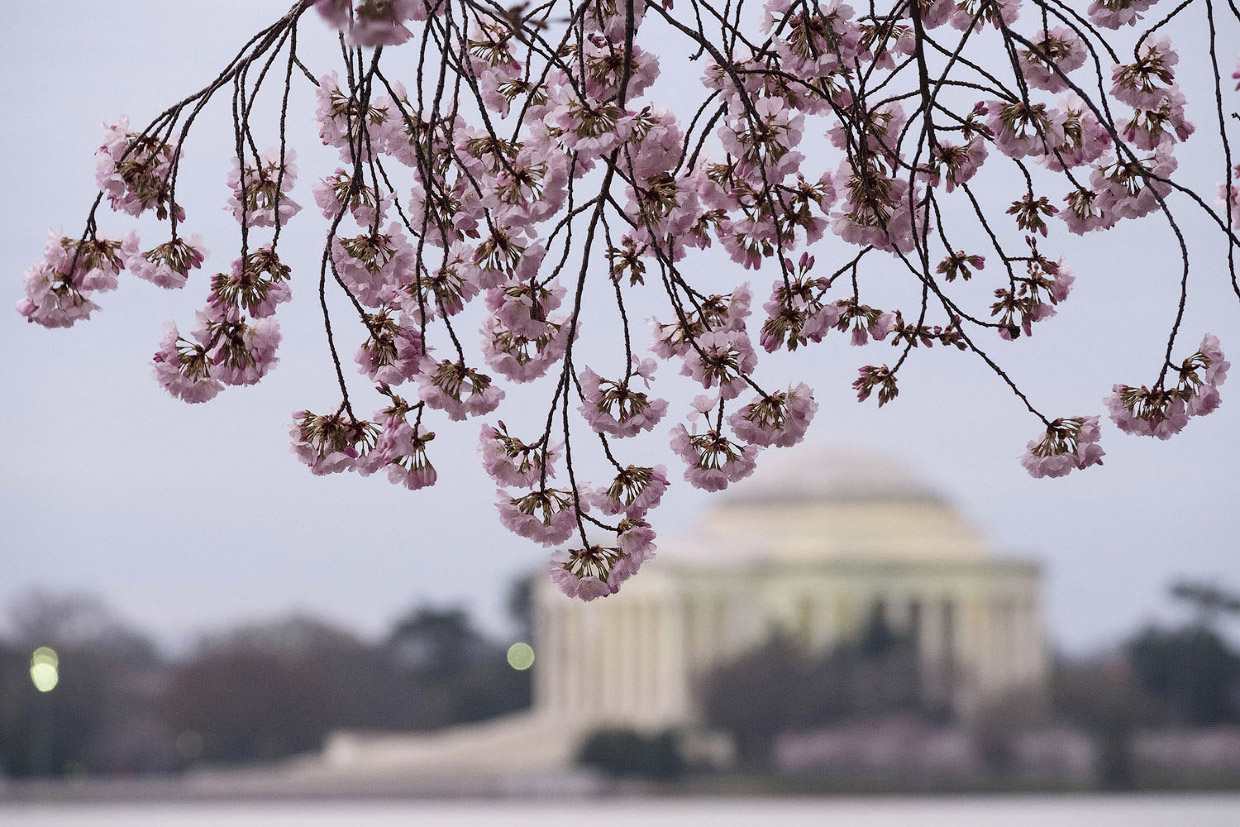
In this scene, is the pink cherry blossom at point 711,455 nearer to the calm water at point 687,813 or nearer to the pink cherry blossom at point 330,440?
the pink cherry blossom at point 330,440

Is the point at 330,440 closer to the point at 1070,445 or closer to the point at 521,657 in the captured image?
the point at 1070,445

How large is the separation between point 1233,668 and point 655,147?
30.2 m

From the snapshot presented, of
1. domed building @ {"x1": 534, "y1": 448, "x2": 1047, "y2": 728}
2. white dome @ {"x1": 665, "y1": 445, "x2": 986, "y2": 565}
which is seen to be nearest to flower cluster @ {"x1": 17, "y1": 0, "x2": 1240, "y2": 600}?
domed building @ {"x1": 534, "y1": 448, "x2": 1047, "y2": 728}

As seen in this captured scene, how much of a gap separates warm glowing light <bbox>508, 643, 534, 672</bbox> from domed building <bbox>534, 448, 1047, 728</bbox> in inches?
23.4

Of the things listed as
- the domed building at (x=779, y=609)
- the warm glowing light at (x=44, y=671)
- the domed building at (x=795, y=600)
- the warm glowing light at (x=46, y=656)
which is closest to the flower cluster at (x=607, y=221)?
the domed building at (x=779, y=609)

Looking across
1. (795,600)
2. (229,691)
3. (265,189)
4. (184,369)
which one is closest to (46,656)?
(229,691)

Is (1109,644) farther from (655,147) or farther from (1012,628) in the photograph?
(655,147)

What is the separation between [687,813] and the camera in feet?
79.8

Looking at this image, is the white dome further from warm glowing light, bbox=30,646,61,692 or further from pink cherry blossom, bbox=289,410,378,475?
pink cherry blossom, bbox=289,410,378,475

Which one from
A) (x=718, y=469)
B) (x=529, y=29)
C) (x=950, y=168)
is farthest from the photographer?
(x=950, y=168)

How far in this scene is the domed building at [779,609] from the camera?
3109cm

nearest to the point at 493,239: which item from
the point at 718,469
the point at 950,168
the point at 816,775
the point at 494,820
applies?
the point at 718,469

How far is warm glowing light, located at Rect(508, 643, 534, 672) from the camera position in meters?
33.3

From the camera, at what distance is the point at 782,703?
Answer: 3009cm
